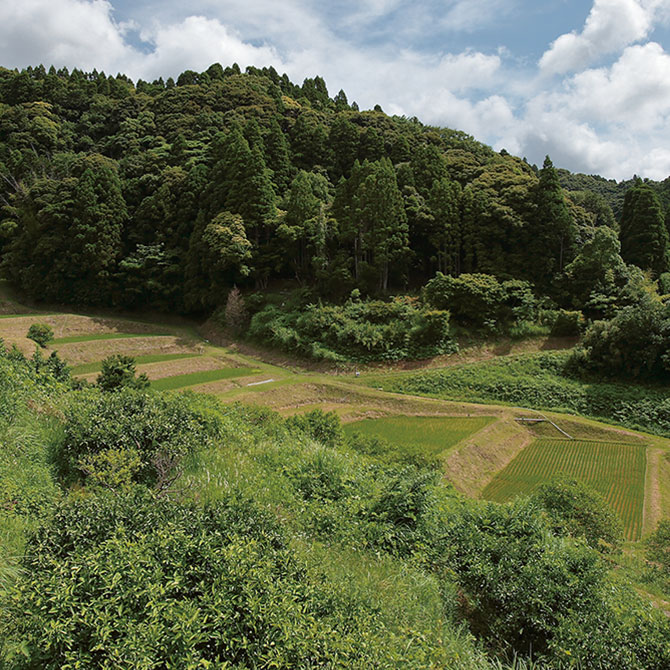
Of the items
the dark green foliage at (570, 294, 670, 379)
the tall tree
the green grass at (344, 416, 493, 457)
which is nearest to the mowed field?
the green grass at (344, 416, 493, 457)

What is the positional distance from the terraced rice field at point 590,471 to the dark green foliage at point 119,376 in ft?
43.5

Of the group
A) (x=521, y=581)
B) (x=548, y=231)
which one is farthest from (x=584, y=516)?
(x=548, y=231)

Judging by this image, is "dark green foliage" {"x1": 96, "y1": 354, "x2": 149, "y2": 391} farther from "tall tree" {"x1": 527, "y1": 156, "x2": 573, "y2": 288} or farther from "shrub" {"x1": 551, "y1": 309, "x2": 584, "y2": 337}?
"tall tree" {"x1": 527, "y1": 156, "x2": 573, "y2": 288}

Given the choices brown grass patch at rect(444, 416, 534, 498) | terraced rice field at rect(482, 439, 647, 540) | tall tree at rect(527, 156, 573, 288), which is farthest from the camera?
tall tree at rect(527, 156, 573, 288)

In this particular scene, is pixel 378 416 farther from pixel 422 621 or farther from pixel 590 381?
pixel 422 621

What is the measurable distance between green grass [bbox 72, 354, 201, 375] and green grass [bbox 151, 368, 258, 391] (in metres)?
3.30

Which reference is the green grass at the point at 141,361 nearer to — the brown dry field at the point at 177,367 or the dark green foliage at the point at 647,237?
the brown dry field at the point at 177,367

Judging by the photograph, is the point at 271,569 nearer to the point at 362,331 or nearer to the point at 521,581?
the point at 521,581

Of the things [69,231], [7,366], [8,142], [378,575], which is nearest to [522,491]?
[378,575]

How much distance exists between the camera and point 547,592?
5.23 meters

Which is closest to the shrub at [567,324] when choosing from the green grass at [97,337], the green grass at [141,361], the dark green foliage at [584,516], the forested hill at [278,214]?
the forested hill at [278,214]

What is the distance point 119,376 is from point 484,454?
14.7 meters

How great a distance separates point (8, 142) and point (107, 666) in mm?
58733

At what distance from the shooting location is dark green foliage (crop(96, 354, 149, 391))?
16270mm
